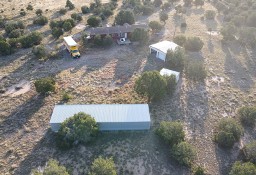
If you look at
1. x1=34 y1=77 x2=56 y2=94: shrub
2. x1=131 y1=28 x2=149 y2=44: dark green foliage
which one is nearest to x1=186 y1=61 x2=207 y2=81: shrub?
x1=131 y1=28 x2=149 y2=44: dark green foliage

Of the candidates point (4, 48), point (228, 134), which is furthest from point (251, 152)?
point (4, 48)

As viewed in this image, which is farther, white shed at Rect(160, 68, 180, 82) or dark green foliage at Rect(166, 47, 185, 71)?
dark green foliage at Rect(166, 47, 185, 71)

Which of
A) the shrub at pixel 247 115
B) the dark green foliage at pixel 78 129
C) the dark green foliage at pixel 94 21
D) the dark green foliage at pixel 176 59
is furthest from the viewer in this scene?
the dark green foliage at pixel 94 21

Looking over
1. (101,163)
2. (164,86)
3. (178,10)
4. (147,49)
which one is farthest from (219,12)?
→ (101,163)

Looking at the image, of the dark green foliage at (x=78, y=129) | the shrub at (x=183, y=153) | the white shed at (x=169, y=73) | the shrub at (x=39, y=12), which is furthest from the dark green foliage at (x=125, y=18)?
the shrub at (x=183, y=153)

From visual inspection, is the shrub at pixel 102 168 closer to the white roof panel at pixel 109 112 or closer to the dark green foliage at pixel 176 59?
the white roof panel at pixel 109 112

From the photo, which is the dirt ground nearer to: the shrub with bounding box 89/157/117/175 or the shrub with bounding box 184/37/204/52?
the shrub with bounding box 184/37/204/52

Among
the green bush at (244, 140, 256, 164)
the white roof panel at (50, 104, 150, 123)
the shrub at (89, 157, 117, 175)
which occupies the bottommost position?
the green bush at (244, 140, 256, 164)

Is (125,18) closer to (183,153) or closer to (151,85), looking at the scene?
(151,85)
